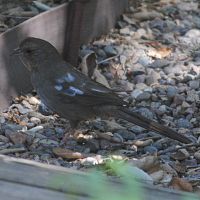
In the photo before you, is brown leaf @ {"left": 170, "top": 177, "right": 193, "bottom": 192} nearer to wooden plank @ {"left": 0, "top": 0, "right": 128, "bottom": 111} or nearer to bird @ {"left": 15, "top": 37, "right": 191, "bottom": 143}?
bird @ {"left": 15, "top": 37, "right": 191, "bottom": 143}

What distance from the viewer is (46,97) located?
5.05 meters

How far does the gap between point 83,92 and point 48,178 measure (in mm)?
2861

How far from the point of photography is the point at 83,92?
4.96 meters

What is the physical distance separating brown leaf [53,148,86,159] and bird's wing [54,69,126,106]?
1.44 feet

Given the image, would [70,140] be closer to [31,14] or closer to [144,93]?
[144,93]

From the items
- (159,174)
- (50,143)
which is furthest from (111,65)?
(159,174)

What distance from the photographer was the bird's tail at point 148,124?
15.6 feet

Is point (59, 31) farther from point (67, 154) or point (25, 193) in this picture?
point (25, 193)

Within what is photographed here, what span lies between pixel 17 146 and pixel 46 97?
474mm

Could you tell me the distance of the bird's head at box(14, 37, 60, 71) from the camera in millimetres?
5287

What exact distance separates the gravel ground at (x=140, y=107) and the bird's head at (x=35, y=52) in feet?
1.31

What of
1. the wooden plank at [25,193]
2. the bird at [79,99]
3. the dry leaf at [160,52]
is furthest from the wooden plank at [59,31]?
the wooden plank at [25,193]

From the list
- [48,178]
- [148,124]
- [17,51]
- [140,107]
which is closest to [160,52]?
[140,107]

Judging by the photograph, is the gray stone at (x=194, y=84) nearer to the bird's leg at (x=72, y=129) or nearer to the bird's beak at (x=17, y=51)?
the bird's leg at (x=72, y=129)
